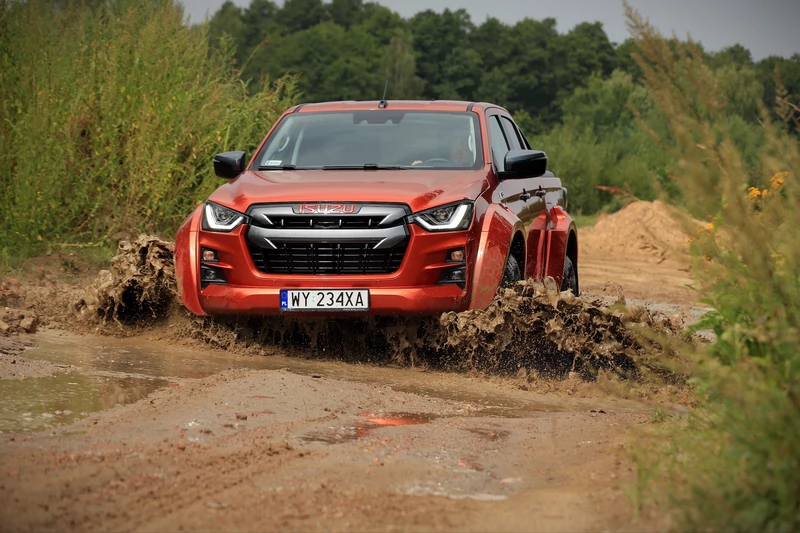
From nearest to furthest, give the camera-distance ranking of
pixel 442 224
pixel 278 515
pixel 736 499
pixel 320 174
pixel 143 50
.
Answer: pixel 736 499
pixel 278 515
pixel 442 224
pixel 320 174
pixel 143 50

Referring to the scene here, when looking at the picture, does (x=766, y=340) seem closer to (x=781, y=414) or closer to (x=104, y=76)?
(x=781, y=414)

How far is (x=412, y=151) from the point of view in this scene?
9.25 m

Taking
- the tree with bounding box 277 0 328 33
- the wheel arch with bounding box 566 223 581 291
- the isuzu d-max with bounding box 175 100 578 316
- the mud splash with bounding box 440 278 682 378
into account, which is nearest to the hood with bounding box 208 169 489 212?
the isuzu d-max with bounding box 175 100 578 316

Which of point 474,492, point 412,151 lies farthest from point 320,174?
point 474,492

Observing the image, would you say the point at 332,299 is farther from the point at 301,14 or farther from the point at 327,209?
the point at 301,14

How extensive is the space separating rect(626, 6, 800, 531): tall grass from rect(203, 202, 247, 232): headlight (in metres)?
3.79

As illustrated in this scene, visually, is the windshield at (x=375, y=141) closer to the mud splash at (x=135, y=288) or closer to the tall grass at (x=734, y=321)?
the mud splash at (x=135, y=288)

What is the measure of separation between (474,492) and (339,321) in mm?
4169

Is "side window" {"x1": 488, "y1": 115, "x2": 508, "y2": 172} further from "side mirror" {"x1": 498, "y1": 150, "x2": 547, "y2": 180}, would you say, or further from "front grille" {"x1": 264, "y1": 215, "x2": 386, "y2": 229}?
"front grille" {"x1": 264, "y1": 215, "x2": 386, "y2": 229}

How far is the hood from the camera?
808cm

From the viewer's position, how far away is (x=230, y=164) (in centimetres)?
921

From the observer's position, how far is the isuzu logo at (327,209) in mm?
7996

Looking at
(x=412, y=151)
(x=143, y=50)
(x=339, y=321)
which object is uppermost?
(x=143, y=50)

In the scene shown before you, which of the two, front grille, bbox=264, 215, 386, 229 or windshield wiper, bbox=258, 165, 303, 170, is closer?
front grille, bbox=264, 215, 386, 229
